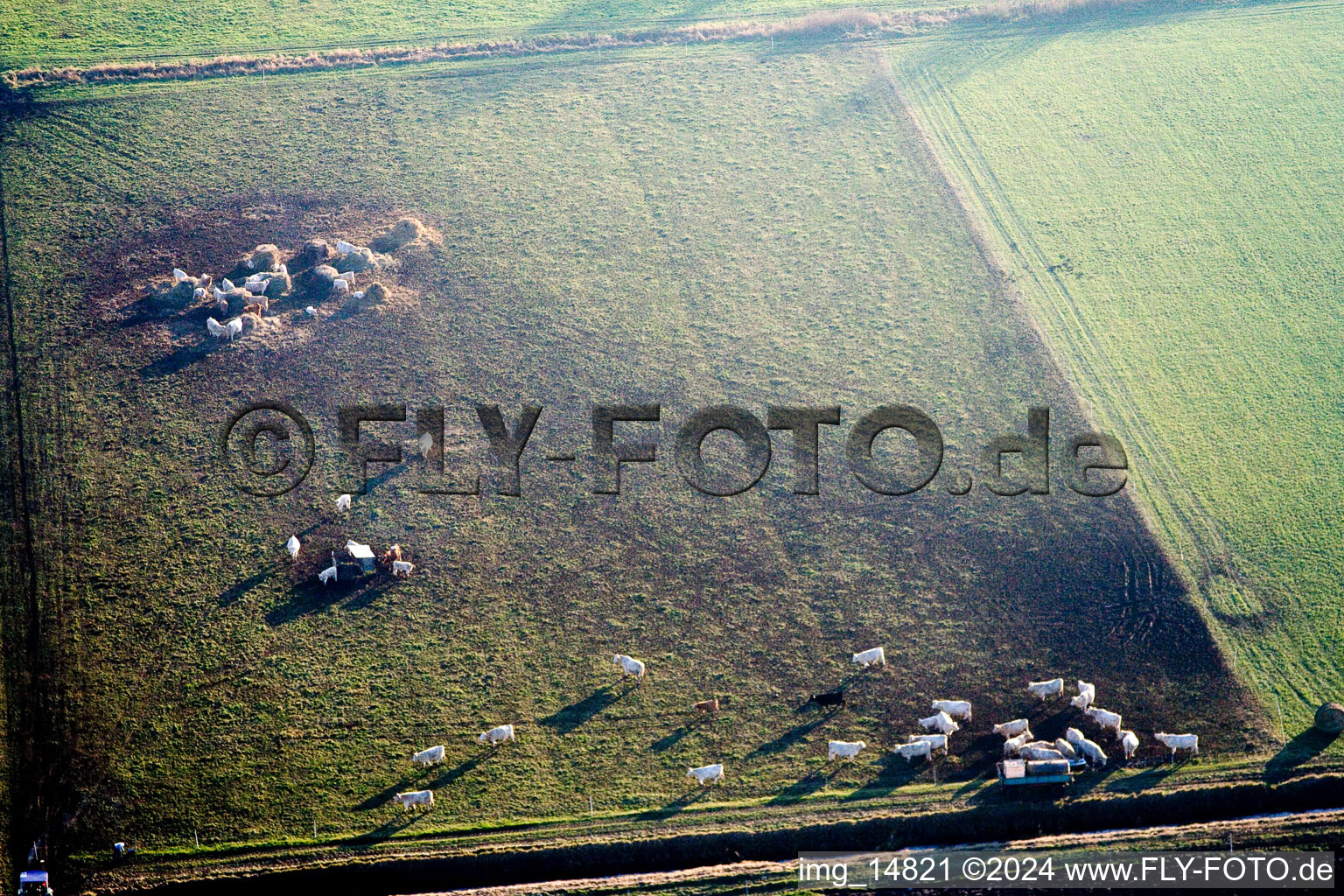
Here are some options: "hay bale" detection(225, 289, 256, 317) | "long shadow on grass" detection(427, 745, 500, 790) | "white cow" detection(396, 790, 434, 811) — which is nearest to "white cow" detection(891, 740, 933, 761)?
"long shadow on grass" detection(427, 745, 500, 790)

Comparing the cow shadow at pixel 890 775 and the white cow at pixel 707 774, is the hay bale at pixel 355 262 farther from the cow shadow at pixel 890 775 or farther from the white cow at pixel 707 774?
the cow shadow at pixel 890 775

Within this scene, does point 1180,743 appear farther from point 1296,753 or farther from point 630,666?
point 630,666

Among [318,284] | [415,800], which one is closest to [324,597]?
[415,800]

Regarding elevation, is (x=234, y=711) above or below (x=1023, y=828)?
above

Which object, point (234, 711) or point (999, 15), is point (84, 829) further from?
point (999, 15)

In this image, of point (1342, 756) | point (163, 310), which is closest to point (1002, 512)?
point (1342, 756)

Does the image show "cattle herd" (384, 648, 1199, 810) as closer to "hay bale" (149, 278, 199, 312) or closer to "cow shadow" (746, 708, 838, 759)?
"cow shadow" (746, 708, 838, 759)
